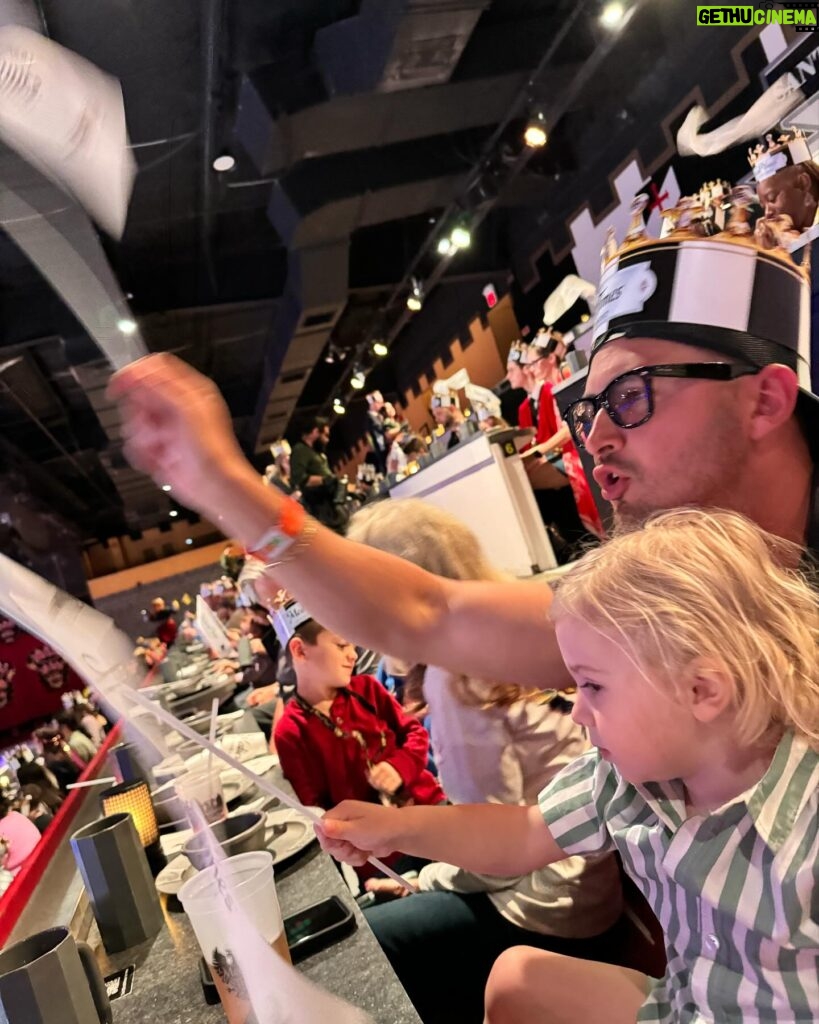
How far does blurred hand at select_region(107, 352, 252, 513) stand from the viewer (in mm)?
1016

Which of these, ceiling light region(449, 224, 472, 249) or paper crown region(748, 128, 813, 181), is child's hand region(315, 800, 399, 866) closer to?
paper crown region(748, 128, 813, 181)

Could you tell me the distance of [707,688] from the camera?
0.82m

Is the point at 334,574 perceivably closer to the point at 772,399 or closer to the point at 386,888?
the point at 772,399

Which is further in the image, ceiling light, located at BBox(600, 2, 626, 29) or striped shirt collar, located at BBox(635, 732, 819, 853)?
ceiling light, located at BBox(600, 2, 626, 29)

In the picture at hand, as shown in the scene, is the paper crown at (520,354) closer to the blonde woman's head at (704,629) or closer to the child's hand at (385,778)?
the child's hand at (385,778)

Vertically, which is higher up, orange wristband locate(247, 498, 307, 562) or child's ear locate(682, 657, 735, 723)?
orange wristband locate(247, 498, 307, 562)

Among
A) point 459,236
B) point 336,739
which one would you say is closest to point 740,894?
point 336,739

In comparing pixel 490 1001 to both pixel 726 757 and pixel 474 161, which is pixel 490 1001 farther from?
pixel 474 161

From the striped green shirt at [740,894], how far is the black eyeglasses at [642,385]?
0.50 meters

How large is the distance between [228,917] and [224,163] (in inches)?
206

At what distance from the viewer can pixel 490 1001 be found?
110 cm

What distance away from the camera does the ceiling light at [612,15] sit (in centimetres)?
413

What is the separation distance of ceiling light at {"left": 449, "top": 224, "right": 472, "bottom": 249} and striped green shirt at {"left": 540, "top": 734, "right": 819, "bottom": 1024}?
19.7 feet

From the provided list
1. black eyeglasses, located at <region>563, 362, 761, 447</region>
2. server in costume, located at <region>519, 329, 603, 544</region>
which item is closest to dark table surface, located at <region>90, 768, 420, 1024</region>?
black eyeglasses, located at <region>563, 362, 761, 447</region>
